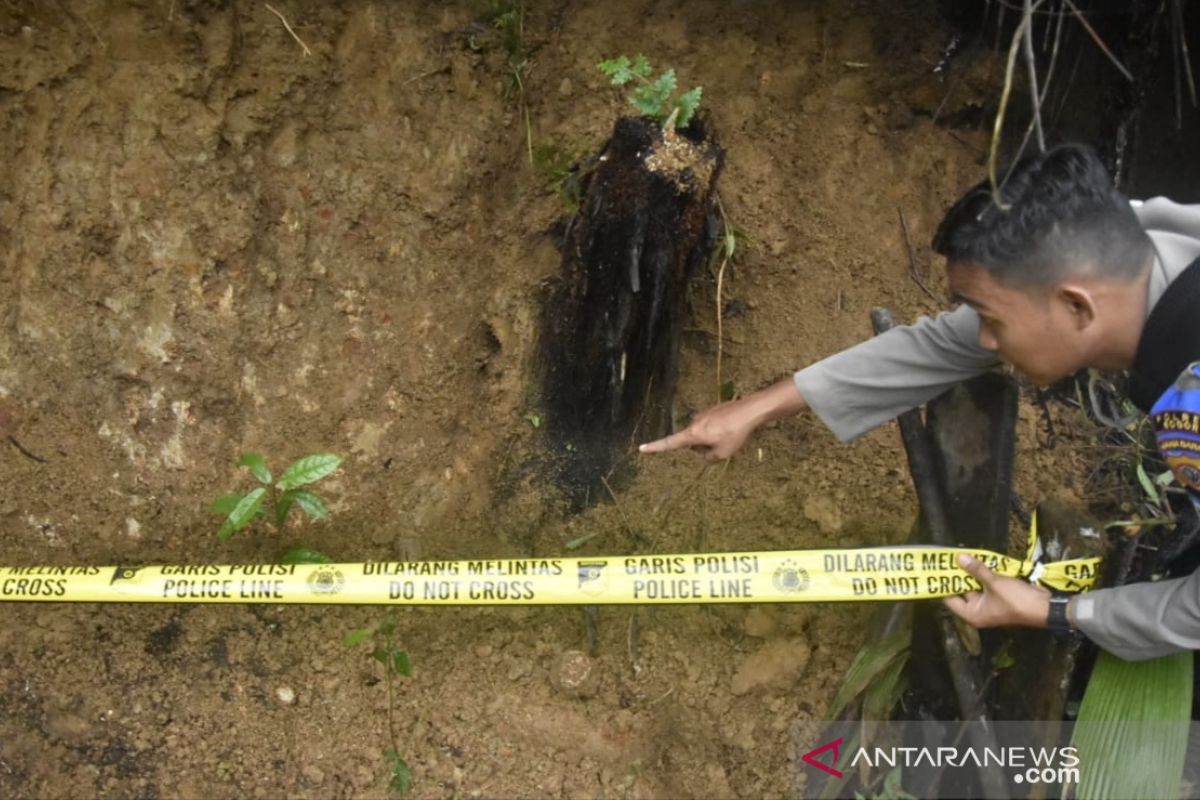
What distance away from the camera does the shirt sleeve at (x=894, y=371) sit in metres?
2.35

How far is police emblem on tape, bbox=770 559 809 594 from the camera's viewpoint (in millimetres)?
2416

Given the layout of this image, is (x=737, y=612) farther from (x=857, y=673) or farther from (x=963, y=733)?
(x=963, y=733)

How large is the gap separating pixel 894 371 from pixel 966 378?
18 cm

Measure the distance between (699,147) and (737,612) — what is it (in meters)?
1.33

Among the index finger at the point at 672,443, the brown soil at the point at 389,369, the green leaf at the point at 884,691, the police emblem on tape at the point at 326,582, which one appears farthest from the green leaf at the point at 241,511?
the green leaf at the point at 884,691

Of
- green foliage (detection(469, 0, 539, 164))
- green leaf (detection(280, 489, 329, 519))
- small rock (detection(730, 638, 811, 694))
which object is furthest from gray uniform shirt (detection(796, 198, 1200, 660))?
green leaf (detection(280, 489, 329, 519))

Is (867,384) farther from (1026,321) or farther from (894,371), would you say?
(1026,321)

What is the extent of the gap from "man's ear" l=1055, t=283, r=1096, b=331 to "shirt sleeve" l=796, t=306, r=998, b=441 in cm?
34

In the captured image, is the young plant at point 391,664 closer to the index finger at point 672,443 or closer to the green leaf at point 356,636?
the green leaf at point 356,636

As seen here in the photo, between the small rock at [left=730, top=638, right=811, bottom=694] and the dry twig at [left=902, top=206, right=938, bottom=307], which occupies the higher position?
the dry twig at [left=902, top=206, right=938, bottom=307]

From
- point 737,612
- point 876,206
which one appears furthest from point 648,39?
point 737,612

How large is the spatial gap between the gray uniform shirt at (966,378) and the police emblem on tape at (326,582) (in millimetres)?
1254

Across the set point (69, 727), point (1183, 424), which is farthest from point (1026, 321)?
point (69, 727)

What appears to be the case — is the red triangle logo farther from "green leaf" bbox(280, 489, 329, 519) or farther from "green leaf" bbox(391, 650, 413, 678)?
"green leaf" bbox(280, 489, 329, 519)
